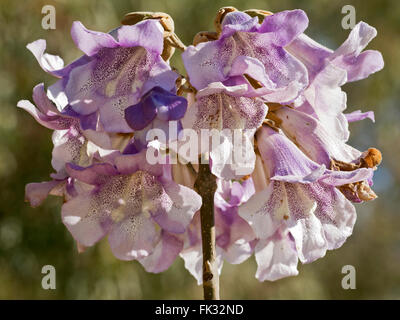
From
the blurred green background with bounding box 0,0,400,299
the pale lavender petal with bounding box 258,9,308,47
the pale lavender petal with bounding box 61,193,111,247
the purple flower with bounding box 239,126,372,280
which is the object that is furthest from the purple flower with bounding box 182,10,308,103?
the blurred green background with bounding box 0,0,400,299

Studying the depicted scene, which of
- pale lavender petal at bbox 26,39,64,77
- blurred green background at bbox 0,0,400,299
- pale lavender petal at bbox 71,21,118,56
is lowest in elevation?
blurred green background at bbox 0,0,400,299

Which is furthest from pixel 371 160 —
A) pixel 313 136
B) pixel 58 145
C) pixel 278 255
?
pixel 58 145

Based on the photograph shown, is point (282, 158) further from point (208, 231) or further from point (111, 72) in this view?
point (111, 72)

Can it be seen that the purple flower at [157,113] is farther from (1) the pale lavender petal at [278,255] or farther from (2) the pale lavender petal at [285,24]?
(1) the pale lavender petal at [278,255]

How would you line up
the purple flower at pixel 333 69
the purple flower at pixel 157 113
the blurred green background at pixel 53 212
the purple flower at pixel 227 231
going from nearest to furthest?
the purple flower at pixel 157 113, the purple flower at pixel 333 69, the purple flower at pixel 227 231, the blurred green background at pixel 53 212

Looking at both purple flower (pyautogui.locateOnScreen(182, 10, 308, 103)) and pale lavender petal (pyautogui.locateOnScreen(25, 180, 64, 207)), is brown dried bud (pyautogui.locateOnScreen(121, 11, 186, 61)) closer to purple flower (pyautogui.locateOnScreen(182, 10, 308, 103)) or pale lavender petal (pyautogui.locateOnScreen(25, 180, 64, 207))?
purple flower (pyautogui.locateOnScreen(182, 10, 308, 103))

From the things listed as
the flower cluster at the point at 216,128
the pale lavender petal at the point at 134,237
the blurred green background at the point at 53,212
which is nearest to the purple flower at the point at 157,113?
the flower cluster at the point at 216,128
